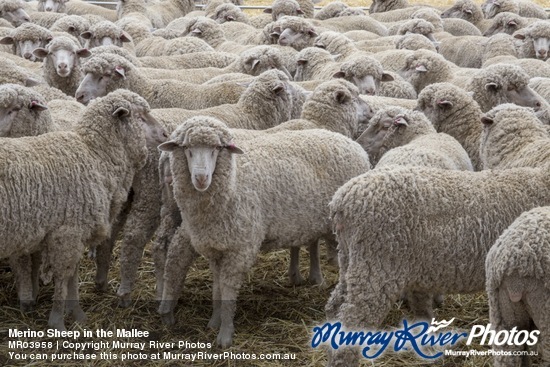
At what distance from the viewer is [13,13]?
36.8ft

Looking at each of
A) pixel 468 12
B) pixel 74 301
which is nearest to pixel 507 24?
pixel 468 12

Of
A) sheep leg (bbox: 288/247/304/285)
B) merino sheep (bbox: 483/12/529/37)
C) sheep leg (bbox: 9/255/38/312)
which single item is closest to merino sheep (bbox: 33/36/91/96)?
sheep leg (bbox: 9/255/38/312)

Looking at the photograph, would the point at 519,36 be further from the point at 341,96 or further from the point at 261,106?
the point at 261,106

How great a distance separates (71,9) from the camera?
1313 cm

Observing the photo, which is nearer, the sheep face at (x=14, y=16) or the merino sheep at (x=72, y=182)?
the merino sheep at (x=72, y=182)

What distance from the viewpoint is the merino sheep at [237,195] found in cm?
485

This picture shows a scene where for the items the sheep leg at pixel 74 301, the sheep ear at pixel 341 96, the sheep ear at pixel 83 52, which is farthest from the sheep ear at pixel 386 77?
the sheep leg at pixel 74 301

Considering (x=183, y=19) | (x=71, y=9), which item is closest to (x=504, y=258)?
(x=183, y=19)

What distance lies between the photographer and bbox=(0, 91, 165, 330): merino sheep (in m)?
4.86

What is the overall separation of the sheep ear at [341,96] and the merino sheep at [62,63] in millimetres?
2546

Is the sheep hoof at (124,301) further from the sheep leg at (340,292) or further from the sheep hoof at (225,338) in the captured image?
the sheep leg at (340,292)

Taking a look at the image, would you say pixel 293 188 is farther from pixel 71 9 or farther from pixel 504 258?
pixel 71 9

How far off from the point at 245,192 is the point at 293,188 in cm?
38

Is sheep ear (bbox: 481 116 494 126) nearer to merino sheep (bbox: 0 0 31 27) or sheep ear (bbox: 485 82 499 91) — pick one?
sheep ear (bbox: 485 82 499 91)
